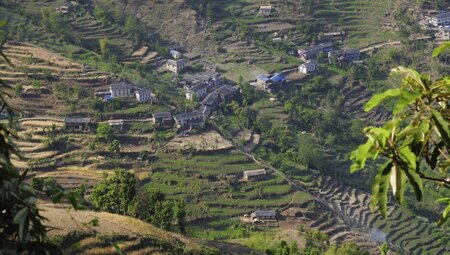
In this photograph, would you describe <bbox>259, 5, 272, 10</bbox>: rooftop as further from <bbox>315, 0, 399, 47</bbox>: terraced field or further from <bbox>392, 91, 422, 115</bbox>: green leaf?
<bbox>392, 91, 422, 115</bbox>: green leaf

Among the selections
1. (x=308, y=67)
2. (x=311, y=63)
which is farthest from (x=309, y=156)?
(x=311, y=63)

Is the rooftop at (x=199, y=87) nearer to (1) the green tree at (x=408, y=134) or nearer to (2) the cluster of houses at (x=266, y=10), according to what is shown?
(2) the cluster of houses at (x=266, y=10)

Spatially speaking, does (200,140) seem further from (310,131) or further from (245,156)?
(310,131)

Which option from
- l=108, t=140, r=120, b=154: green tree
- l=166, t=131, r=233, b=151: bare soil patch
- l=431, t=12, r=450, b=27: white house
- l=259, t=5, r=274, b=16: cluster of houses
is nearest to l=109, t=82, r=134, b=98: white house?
l=166, t=131, r=233, b=151: bare soil patch

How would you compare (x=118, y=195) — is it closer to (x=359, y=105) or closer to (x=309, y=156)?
(x=309, y=156)

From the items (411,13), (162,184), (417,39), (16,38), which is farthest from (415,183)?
(411,13)

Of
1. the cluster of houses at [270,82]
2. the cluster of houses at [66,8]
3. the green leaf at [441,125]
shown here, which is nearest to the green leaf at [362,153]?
the green leaf at [441,125]
